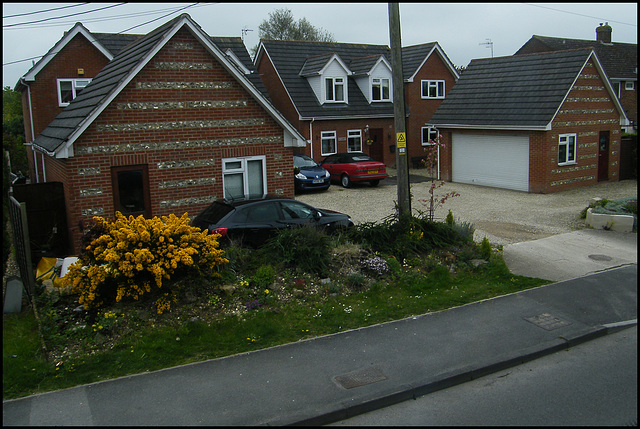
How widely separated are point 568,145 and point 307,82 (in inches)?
558

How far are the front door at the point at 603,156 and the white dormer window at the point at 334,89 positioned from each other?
43.1ft

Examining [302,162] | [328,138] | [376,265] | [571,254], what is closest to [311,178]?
[302,162]

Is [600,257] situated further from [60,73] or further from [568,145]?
[60,73]

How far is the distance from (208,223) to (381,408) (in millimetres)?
6360

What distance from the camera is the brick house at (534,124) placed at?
22.3 metres

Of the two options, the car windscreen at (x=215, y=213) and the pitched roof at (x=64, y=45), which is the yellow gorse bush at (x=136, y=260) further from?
the pitched roof at (x=64, y=45)

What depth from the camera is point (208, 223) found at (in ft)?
37.9

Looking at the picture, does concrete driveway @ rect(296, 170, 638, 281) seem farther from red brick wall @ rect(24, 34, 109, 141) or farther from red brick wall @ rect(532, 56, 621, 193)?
red brick wall @ rect(24, 34, 109, 141)

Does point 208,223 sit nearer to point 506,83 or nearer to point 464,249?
point 464,249

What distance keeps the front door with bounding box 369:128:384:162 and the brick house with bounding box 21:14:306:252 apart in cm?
1710

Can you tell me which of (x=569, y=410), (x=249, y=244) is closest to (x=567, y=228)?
(x=249, y=244)

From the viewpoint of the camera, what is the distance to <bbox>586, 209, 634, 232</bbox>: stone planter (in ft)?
48.2

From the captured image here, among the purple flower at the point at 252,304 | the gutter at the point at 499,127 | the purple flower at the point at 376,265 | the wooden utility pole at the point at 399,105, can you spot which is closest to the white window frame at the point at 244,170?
the wooden utility pole at the point at 399,105

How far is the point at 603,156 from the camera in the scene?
25188 mm
